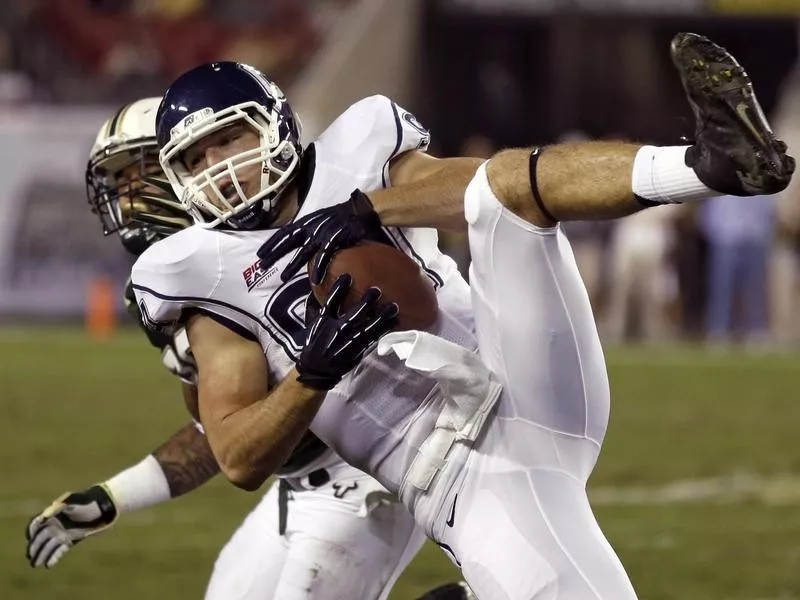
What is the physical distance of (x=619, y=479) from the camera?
6.17 m

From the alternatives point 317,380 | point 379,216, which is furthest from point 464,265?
point 317,380

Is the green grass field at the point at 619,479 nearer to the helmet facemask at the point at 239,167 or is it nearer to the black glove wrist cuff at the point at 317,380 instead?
the helmet facemask at the point at 239,167

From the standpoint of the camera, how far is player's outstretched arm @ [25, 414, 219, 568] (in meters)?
3.17

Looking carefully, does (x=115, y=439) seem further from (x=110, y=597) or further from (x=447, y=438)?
(x=447, y=438)

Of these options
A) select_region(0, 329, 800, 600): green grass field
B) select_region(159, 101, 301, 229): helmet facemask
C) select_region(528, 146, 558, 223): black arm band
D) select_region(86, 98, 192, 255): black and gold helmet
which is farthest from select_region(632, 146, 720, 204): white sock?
select_region(0, 329, 800, 600): green grass field

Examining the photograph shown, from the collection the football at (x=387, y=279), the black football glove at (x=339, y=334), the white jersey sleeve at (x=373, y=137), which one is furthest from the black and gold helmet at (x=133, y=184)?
the black football glove at (x=339, y=334)

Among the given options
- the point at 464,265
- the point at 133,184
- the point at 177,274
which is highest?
the point at 177,274

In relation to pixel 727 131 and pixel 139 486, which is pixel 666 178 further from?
pixel 139 486

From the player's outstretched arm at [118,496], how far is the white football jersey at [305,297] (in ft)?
1.84

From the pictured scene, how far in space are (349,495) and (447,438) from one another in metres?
0.53

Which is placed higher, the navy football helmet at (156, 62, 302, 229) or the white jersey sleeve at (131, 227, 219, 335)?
the navy football helmet at (156, 62, 302, 229)

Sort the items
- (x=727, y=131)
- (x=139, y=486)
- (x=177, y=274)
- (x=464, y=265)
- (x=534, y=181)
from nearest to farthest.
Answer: (x=727, y=131) < (x=534, y=181) < (x=177, y=274) < (x=139, y=486) < (x=464, y=265)

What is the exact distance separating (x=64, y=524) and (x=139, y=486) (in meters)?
0.20

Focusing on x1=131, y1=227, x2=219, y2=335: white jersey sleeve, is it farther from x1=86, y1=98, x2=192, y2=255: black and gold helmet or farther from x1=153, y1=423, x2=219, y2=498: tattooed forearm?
x1=153, y1=423, x2=219, y2=498: tattooed forearm
